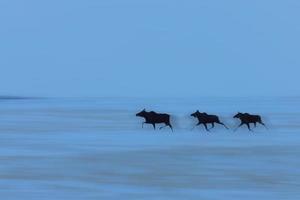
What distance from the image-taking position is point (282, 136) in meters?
17.7

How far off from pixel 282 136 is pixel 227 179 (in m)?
7.37

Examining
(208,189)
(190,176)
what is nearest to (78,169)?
(190,176)

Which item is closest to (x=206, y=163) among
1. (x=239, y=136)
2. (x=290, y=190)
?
(x=290, y=190)

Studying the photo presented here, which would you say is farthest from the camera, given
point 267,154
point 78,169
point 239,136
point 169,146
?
point 239,136

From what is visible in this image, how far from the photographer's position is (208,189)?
9.81 m

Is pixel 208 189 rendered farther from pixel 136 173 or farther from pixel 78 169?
pixel 78 169

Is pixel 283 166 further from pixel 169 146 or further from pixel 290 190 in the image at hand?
pixel 169 146

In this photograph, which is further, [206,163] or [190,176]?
[206,163]

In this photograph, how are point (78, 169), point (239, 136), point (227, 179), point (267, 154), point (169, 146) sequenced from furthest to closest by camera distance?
point (239, 136) < point (169, 146) < point (267, 154) < point (78, 169) < point (227, 179)

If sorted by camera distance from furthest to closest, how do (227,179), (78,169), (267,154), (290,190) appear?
1. (267,154)
2. (78,169)
3. (227,179)
4. (290,190)

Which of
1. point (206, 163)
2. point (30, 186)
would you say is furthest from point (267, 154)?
point (30, 186)

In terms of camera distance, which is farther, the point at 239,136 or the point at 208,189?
the point at 239,136

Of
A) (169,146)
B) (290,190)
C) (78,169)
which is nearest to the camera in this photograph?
(290,190)

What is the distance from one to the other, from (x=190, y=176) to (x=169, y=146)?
406cm
